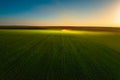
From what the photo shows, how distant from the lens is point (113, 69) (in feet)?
30.7

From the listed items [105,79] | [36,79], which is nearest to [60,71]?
[36,79]

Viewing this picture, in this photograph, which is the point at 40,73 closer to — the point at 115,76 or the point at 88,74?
the point at 88,74

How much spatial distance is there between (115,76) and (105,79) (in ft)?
2.55

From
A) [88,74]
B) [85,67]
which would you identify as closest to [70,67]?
[85,67]

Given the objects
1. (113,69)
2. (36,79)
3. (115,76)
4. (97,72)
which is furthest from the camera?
(113,69)

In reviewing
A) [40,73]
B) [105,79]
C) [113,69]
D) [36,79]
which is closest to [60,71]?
[40,73]

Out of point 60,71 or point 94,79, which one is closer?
point 94,79

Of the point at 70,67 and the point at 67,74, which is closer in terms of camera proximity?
the point at 67,74

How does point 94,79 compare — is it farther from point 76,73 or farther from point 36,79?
point 36,79

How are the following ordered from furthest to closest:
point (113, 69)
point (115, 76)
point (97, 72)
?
point (113, 69)
point (97, 72)
point (115, 76)

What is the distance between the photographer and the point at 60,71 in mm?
8766

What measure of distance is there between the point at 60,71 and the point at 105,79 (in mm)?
2358

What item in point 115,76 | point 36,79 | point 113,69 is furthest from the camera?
point 113,69

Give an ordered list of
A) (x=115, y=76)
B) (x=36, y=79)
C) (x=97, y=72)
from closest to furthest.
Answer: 1. (x=36, y=79)
2. (x=115, y=76)
3. (x=97, y=72)
